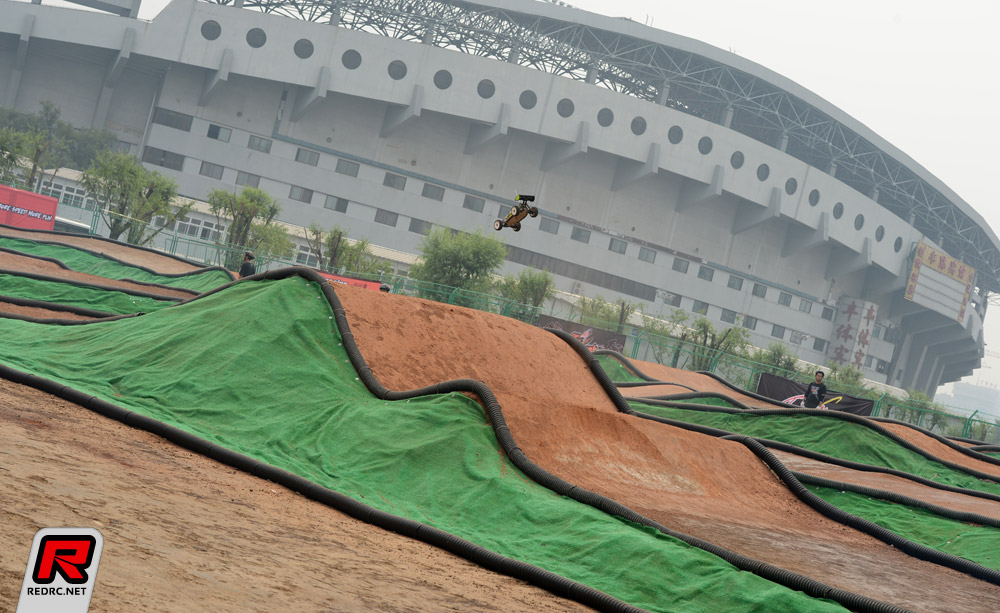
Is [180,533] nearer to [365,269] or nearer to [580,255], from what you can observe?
[365,269]

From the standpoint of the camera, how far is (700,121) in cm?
6469

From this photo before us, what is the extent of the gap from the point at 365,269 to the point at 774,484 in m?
42.5

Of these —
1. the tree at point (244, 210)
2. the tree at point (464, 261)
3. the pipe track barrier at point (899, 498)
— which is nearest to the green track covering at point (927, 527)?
the pipe track barrier at point (899, 498)

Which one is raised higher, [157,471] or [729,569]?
[729,569]

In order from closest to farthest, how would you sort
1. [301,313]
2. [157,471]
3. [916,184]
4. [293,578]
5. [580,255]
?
1. [293,578]
2. [157,471]
3. [301,313]
4. [580,255]
5. [916,184]

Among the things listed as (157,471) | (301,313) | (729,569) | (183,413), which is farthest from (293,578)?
(301,313)

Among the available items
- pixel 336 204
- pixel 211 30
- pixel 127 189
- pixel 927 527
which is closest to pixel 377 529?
pixel 927 527

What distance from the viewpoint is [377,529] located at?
7.03m

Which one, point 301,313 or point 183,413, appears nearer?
point 183,413

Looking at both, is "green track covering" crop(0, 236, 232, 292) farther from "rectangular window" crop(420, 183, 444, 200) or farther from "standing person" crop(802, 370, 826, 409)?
"rectangular window" crop(420, 183, 444, 200)

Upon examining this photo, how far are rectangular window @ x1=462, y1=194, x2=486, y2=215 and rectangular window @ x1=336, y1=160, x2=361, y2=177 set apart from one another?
998cm

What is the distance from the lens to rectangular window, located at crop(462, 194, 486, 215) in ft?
217

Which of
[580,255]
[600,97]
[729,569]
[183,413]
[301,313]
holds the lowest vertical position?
[183,413]

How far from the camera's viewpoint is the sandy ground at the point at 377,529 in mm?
4258
